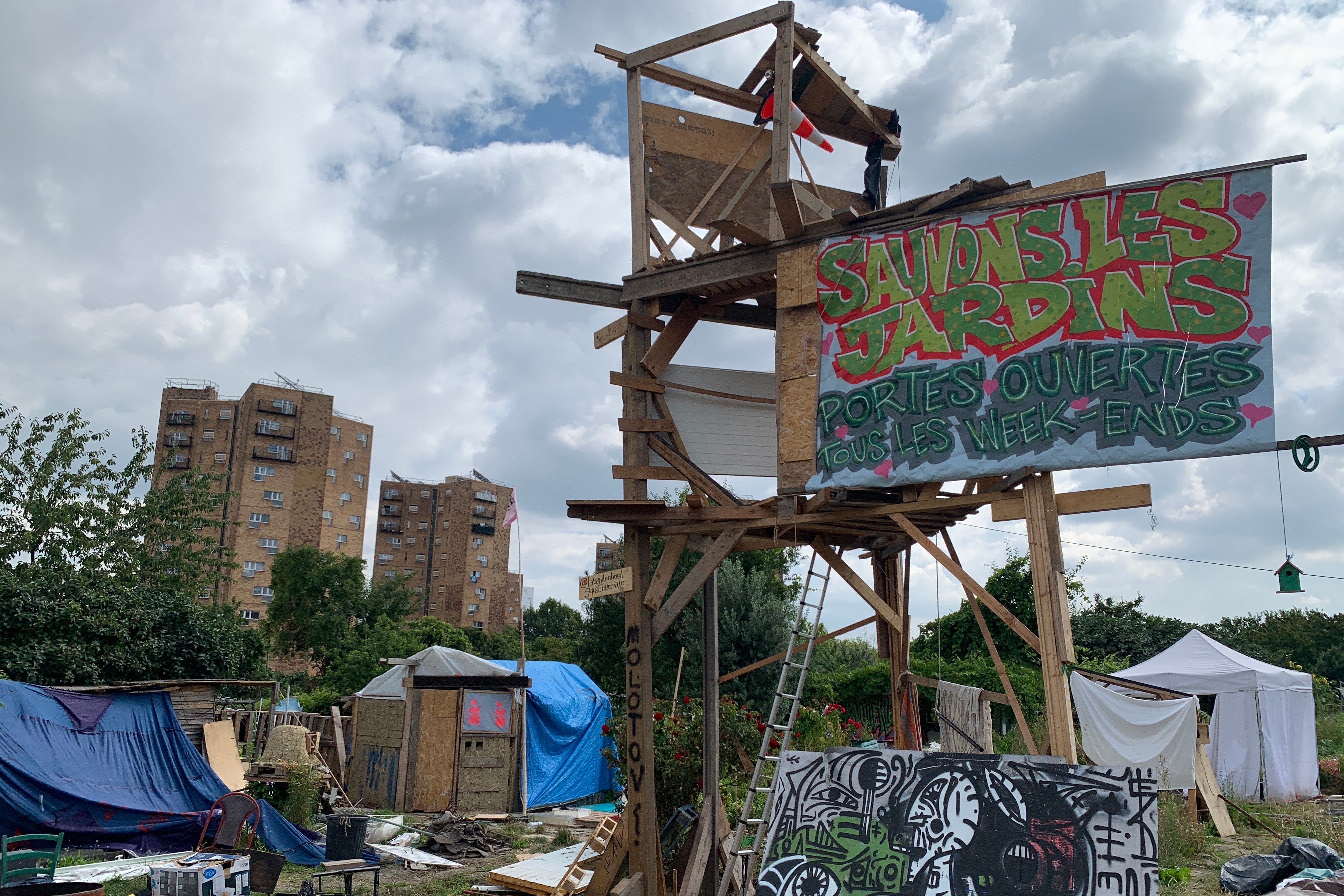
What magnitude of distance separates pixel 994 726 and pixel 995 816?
65.4 ft

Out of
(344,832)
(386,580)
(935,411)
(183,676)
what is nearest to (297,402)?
(386,580)

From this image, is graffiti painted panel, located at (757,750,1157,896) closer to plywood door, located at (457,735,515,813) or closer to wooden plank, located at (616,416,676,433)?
wooden plank, located at (616,416,676,433)

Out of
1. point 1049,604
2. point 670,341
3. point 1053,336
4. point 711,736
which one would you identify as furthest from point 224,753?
point 1053,336

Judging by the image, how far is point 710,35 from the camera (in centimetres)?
1062

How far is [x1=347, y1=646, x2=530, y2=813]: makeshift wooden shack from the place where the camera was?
65.6ft

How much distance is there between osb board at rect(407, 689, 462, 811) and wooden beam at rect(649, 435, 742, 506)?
11960 millimetres

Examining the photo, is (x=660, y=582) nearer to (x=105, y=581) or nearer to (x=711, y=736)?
(x=711, y=736)

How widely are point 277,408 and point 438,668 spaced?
63427 mm

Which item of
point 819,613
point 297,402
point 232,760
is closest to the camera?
point 819,613

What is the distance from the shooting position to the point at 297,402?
258 feet

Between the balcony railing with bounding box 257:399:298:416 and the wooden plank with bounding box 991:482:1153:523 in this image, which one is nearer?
the wooden plank with bounding box 991:482:1153:523

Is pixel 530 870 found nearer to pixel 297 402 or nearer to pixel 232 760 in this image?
pixel 232 760

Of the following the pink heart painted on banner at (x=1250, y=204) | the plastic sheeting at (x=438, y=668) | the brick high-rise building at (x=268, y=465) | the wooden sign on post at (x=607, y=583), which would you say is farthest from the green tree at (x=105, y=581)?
the brick high-rise building at (x=268, y=465)

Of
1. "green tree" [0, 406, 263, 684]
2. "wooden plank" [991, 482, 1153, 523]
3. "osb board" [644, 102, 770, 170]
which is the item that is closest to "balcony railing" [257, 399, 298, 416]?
"green tree" [0, 406, 263, 684]
